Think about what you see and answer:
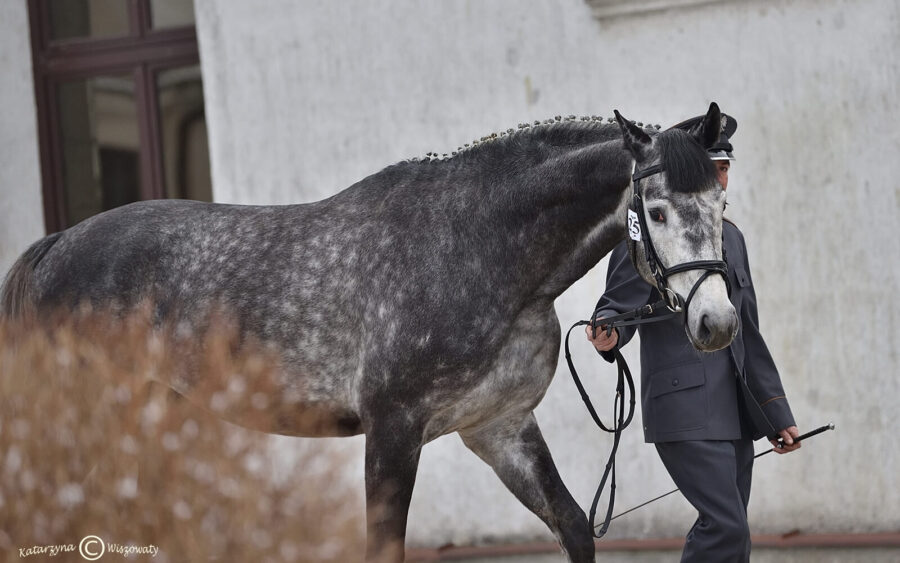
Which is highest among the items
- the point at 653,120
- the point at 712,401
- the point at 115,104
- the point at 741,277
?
the point at 115,104

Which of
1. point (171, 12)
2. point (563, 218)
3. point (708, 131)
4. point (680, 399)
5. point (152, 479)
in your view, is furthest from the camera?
point (171, 12)

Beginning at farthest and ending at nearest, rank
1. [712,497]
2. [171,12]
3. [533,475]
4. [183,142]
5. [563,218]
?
[183,142], [171,12], [533,475], [563,218], [712,497]

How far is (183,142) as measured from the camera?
7.65 metres

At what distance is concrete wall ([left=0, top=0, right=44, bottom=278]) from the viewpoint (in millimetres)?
7559

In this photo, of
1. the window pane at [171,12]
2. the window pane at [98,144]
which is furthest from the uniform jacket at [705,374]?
the window pane at [98,144]

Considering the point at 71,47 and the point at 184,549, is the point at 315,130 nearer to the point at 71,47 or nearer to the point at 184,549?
the point at 71,47

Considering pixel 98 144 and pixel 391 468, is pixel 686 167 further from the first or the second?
pixel 98 144

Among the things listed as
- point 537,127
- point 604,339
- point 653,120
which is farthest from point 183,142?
point 604,339

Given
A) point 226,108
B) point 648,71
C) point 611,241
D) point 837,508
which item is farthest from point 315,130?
point 837,508

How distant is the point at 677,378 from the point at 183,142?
15.3 ft

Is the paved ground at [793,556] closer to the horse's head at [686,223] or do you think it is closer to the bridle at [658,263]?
the bridle at [658,263]

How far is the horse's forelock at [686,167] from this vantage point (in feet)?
11.7

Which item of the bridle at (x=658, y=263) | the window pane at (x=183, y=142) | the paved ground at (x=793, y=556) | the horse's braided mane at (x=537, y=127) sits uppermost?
the window pane at (x=183, y=142)

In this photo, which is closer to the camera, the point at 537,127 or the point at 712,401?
the point at 712,401
